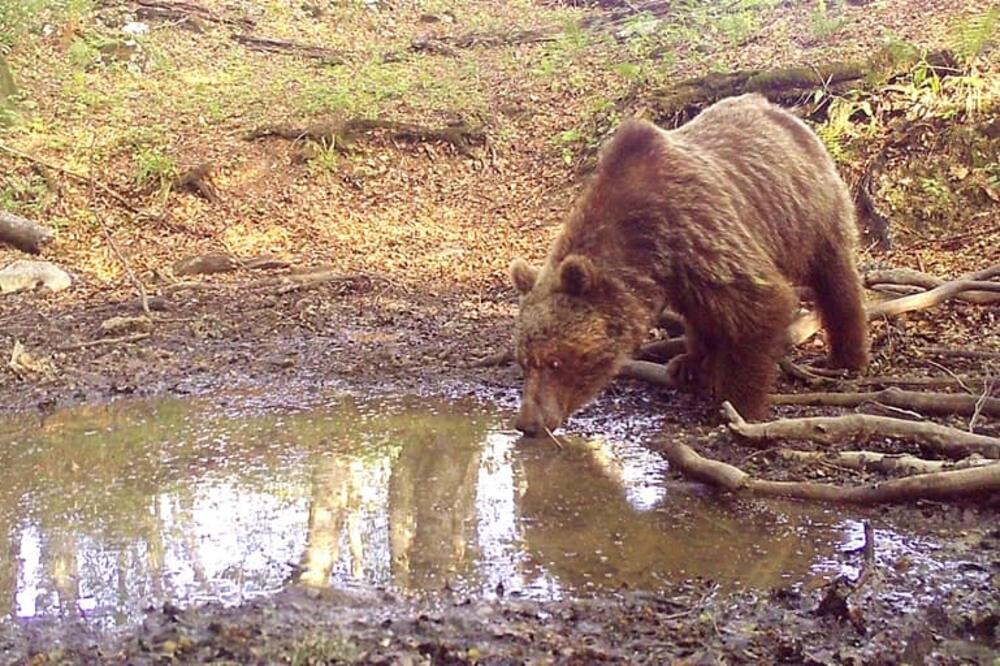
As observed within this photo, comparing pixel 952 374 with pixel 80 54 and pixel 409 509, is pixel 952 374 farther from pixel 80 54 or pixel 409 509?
pixel 80 54

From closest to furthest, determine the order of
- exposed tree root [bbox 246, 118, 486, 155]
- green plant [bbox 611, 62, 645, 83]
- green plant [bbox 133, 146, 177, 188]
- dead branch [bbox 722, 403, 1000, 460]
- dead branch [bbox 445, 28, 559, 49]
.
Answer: dead branch [bbox 722, 403, 1000, 460], green plant [bbox 133, 146, 177, 188], exposed tree root [bbox 246, 118, 486, 155], green plant [bbox 611, 62, 645, 83], dead branch [bbox 445, 28, 559, 49]

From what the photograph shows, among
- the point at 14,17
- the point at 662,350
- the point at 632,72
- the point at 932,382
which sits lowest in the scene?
the point at 932,382

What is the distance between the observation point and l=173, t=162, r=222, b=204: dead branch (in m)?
12.8

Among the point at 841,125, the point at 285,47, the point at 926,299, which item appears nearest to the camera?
the point at 926,299

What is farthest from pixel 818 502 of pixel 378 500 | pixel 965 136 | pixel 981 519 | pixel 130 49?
pixel 130 49

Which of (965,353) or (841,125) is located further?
(841,125)

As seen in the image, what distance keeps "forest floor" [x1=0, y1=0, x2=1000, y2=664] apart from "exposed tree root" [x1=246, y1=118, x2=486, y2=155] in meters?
0.06

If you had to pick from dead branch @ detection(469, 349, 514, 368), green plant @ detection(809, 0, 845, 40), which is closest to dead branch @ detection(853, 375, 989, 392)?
dead branch @ detection(469, 349, 514, 368)

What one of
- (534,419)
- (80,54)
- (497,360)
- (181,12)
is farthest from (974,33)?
(181,12)

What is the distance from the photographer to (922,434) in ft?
17.1

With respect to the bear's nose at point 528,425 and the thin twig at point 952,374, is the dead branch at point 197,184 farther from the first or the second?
the thin twig at point 952,374

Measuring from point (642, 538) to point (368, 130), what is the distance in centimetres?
1085

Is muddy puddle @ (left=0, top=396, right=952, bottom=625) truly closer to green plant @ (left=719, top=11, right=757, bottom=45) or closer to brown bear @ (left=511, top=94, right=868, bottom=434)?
brown bear @ (left=511, top=94, right=868, bottom=434)

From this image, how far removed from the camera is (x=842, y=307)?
7047mm
